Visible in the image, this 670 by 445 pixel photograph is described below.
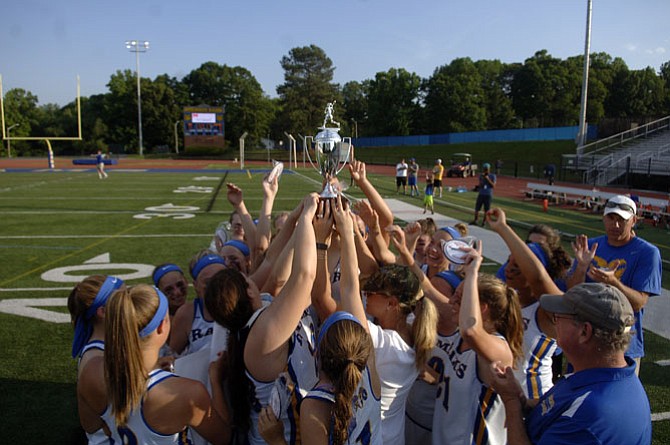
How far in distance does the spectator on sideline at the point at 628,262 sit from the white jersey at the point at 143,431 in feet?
9.69

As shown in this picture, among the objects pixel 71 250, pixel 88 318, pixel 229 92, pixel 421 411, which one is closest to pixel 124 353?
pixel 88 318

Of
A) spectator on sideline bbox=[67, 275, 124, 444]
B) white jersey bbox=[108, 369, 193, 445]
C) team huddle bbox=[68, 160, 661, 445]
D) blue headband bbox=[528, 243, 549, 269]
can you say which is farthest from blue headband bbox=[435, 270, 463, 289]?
spectator on sideline bbox=[67, 275, 124, 444]

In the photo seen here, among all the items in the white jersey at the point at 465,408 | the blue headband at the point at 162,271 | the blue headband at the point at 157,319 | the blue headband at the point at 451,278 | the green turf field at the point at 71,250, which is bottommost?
the green turf field at the point at 71,250

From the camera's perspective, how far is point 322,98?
66.5ft

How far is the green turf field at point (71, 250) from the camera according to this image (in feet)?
14.5

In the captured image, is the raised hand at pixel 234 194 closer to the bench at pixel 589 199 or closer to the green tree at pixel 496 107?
the bench at pixel 589 199

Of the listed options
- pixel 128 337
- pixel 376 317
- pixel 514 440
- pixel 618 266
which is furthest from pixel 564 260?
pixel 128 337

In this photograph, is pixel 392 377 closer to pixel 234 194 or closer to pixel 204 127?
pixel 234 194

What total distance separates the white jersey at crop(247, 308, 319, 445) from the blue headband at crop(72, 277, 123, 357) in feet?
2.96

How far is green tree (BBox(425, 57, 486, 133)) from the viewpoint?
7494cm

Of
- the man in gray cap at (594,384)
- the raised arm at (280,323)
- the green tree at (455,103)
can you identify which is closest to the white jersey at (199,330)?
the raised arm at (280,323)

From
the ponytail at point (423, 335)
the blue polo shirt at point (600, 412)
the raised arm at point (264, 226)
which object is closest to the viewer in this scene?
the blue polo shirt at point (600, 412)

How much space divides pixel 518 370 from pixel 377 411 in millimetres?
1282

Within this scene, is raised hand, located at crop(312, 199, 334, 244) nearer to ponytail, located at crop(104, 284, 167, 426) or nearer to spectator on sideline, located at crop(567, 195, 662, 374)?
ponytail, located at crop(104, 284, 167, 426)
